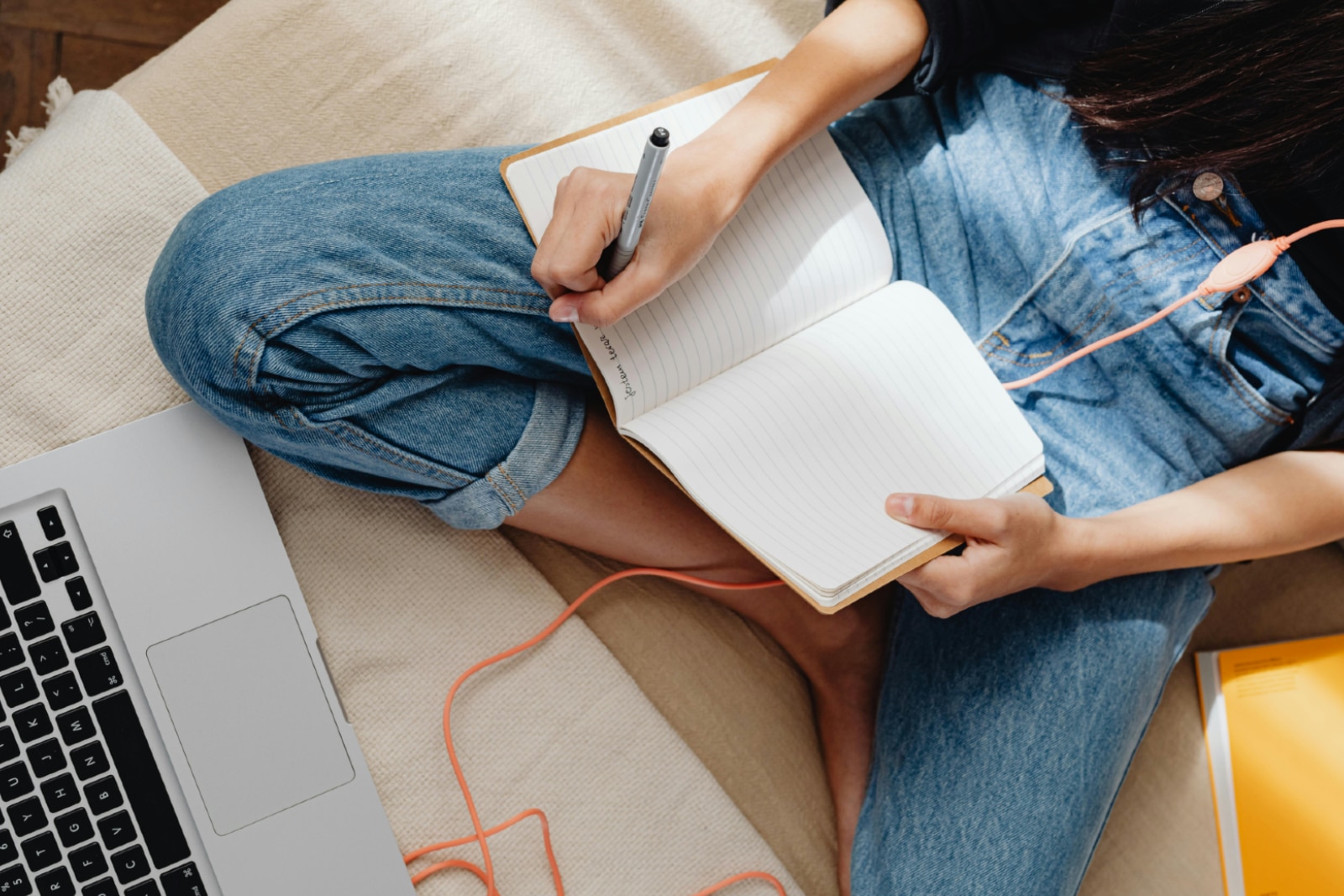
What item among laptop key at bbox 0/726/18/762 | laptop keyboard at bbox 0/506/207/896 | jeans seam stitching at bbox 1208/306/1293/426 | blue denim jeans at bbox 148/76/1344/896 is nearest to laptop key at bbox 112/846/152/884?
laptop keyboard at bbox 0/506/207/896

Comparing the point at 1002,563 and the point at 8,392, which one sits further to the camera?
the point at 8,392

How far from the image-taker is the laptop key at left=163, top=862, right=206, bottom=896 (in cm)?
69

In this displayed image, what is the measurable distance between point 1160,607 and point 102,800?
86 cm

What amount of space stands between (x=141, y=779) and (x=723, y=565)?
50cm

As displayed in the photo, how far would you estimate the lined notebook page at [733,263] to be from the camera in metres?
0.69

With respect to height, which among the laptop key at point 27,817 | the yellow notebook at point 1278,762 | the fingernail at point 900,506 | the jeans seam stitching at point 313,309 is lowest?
the yellow notebook at point 1278,762

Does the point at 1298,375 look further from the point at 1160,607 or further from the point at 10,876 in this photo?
the point at 10,876

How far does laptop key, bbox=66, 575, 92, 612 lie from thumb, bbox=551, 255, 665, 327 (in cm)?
43

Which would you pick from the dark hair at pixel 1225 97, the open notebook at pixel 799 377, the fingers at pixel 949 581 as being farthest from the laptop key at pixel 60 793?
the dark hair at pixel 1225 97

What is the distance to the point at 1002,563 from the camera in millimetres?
666

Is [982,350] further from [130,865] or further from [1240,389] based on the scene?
[130,865]

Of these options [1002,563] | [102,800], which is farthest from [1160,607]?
[102,800]

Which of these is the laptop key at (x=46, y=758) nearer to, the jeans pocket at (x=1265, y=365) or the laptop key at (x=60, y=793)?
the laptop key at (x=60, y=793)

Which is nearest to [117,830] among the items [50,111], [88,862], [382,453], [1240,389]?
[88,862]
